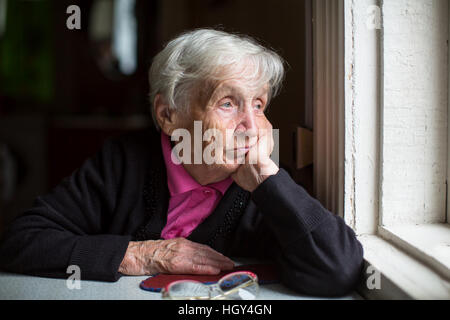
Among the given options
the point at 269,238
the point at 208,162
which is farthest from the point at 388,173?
the point at 208,162

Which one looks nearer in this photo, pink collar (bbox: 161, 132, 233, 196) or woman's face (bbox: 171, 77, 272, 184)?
woman's face (bbox: 171, 77, 272, 184)

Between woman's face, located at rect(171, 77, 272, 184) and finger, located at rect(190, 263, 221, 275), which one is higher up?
woman's face, located at rect(171, 77, 272, 184)

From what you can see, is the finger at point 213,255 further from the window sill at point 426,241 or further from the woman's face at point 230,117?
the window sill at point 426,241

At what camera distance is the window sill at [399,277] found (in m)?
0.83

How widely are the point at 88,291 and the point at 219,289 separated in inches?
11.2

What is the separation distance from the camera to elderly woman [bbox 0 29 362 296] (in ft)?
3.30

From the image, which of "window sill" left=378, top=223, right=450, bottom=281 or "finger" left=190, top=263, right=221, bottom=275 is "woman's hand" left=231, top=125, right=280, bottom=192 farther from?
"window sill" left=378, top=223, right=450, bottom=281

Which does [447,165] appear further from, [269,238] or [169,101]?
[169,101]

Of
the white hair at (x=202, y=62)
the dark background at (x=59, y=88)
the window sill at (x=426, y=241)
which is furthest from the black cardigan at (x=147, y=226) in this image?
the dark background at (x=59, y=88)
